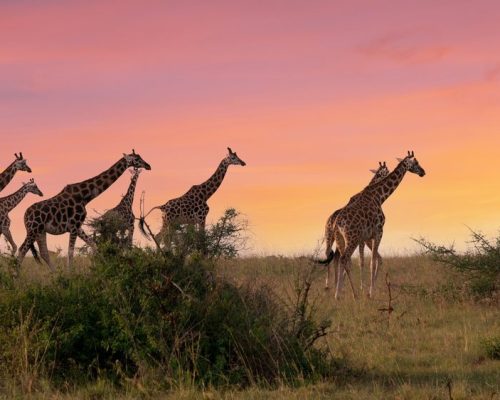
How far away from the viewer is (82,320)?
9.84m

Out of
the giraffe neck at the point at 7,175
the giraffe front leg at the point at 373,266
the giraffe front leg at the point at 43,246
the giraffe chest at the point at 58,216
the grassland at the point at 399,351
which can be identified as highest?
the giraffe neck at the point at 7,175

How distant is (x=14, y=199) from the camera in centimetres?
2780

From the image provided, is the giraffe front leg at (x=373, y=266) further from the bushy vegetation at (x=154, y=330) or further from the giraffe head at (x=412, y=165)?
the bushy vegetation at (x=154, y=330)

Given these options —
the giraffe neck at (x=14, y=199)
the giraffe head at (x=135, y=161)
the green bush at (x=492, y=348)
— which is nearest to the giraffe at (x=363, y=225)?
the green bush at (x=492, y=348)

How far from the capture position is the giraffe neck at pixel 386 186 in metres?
19.4

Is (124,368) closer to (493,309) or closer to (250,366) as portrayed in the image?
(250,366)

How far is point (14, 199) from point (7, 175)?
3.30 feet

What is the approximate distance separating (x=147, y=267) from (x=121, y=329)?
2.69ft

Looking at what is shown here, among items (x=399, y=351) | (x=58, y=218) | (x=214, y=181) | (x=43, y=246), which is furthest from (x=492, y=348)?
(x=214, y=181)

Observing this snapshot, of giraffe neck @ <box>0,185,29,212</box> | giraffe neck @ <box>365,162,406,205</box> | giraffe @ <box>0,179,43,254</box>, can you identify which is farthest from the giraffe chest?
giraffe neck @ <box>365,162,406,205</box>

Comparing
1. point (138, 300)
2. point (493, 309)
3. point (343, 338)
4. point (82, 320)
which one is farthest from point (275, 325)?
point (493, 309)

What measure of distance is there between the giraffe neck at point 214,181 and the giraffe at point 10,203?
6.10 m

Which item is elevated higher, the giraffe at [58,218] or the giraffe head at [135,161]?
the giraffe head at [135,161]

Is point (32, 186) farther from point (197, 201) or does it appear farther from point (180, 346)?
point (180, 346)
